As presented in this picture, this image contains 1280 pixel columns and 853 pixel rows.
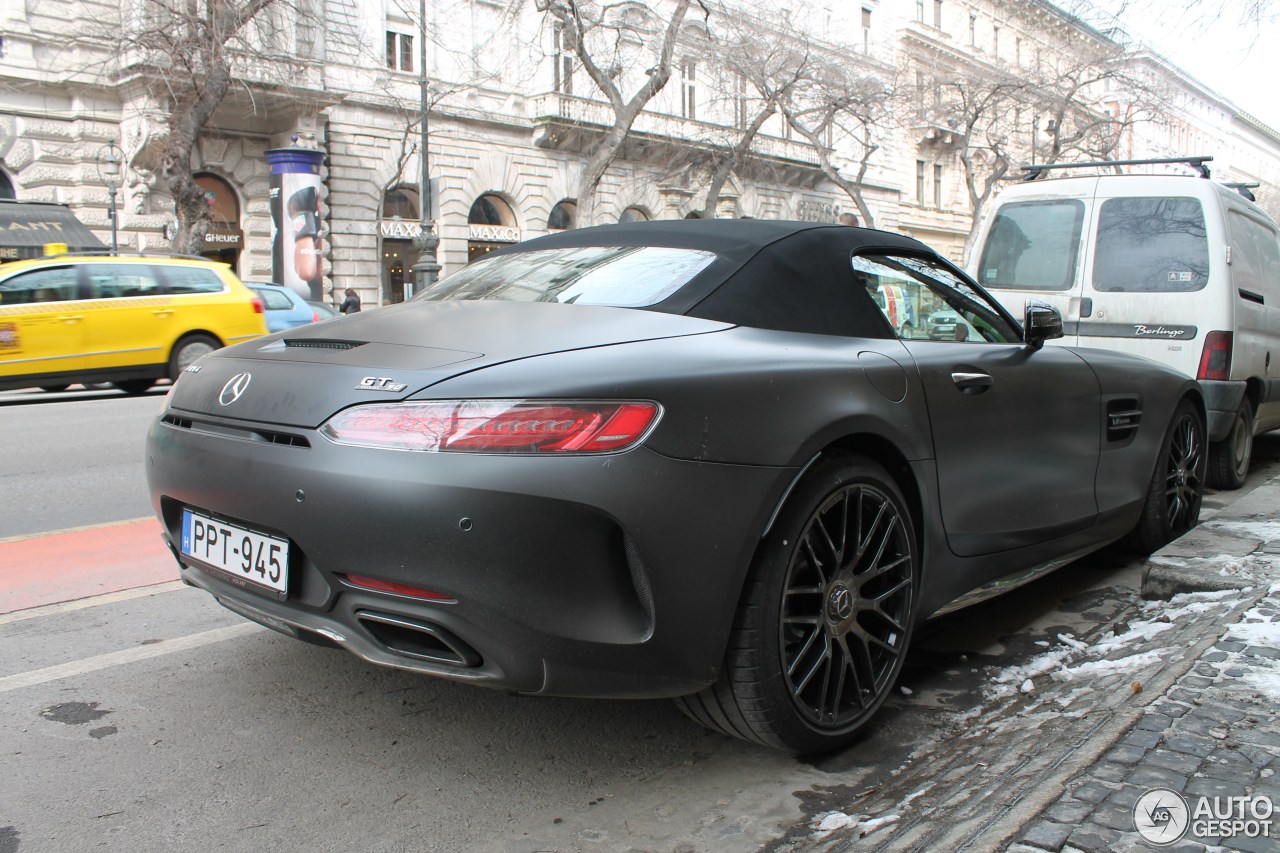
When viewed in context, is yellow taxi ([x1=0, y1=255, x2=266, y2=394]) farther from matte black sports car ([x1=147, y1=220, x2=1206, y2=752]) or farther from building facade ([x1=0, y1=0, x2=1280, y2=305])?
matte black sports car ([x1=147, y1=220, x2=1206, y2=752])

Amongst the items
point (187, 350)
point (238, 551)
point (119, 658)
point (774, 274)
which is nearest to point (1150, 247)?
point (774, 274)

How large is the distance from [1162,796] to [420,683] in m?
2.01

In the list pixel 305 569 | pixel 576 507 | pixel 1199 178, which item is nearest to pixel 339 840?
pixel 305 569

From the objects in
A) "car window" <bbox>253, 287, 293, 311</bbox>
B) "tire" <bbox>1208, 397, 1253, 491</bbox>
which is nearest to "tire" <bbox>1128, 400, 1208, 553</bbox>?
"tire" <bbox>1208, 397, 1253, 491</bbox>

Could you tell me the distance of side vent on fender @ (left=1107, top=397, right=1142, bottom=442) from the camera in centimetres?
411

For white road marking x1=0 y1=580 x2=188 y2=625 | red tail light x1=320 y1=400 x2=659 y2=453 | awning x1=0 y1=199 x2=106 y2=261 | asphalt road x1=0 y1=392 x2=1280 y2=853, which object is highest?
awning x1=0 y1=199 x2=106 y2=261

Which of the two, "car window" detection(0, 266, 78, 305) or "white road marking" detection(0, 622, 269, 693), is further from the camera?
"car window" detection(0, 266, 78, 305)

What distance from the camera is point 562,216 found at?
105ft

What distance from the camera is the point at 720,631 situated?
2.43 metres

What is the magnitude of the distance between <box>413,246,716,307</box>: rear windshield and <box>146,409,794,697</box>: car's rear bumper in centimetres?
69

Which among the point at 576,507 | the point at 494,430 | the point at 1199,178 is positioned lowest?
the point at 576,507

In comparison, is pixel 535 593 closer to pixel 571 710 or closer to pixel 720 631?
pixel 720 631

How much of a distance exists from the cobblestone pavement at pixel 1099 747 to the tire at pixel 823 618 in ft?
0.71

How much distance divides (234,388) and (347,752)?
0.97 m
